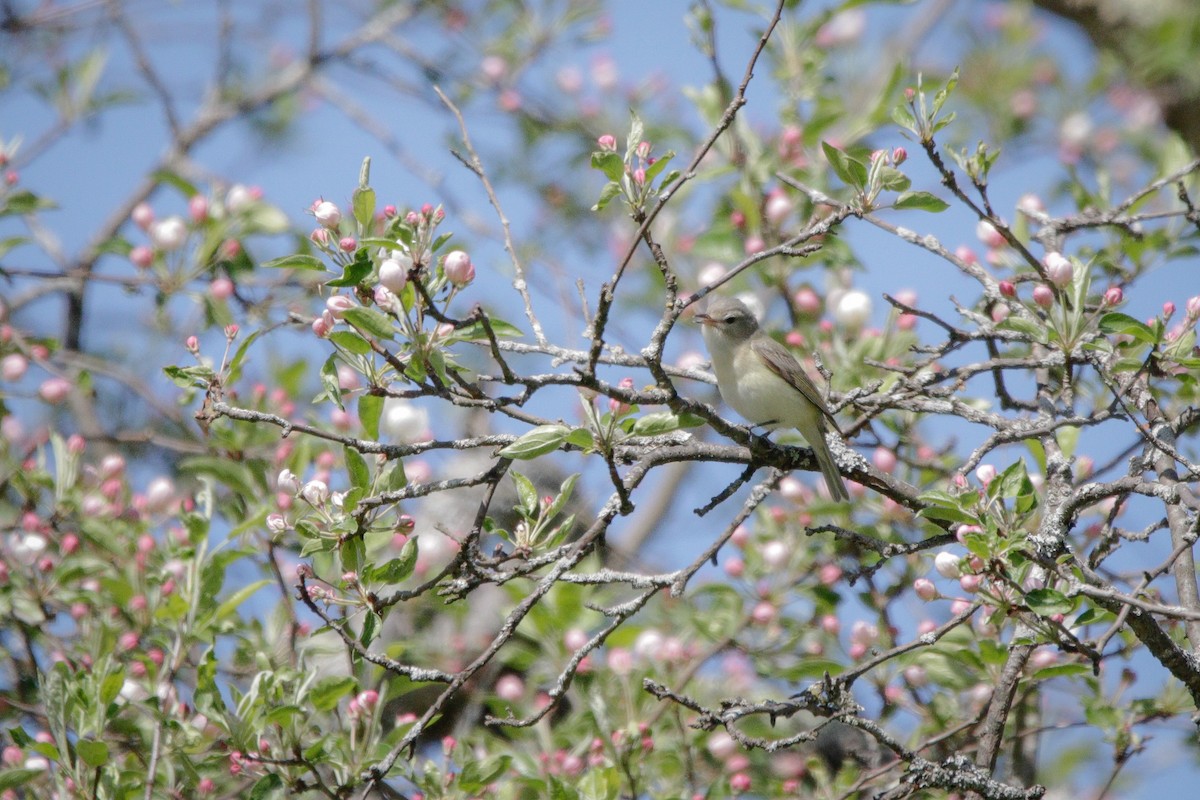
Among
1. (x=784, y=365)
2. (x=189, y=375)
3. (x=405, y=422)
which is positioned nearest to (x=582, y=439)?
(x=189, y=375)

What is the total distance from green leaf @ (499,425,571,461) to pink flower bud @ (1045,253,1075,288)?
5.12ft

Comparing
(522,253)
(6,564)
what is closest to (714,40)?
(522,253)

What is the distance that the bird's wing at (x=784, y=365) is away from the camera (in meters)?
4.29

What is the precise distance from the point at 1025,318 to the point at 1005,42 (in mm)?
5740

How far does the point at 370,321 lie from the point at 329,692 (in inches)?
60.4

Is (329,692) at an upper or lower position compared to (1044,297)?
lower

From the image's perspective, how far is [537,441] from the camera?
2646 mm

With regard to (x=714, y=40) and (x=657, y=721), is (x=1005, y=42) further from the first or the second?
(x=657, y=721)

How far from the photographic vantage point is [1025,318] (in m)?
3.27

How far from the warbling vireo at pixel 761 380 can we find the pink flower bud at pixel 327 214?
2006 millimetres

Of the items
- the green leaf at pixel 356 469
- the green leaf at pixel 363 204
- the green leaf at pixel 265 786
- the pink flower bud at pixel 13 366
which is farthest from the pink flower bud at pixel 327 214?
the pink flower bud at pixel 13 366

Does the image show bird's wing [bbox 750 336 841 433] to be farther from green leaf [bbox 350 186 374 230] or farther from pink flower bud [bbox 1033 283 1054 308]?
green leaf [bbox 350 186 374 230]

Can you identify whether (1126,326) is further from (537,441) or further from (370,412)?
(370,412)

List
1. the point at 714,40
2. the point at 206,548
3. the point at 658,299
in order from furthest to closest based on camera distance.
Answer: the point at 658,299
the point at 714,40
the point at 206,548
